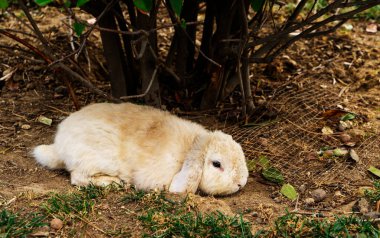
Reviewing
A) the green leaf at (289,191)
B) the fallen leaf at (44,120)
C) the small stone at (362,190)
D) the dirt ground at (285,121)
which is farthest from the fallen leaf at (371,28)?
the fallen leaf at (44,120)

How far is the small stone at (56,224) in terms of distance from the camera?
3188 millimetres

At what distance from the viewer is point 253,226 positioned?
332cm

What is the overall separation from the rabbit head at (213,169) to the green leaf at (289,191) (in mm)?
306

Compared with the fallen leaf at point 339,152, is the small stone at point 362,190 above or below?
above

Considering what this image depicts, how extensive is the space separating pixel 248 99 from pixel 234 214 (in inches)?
65.7

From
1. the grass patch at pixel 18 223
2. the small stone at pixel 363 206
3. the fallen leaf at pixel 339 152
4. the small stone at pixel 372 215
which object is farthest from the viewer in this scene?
the fallen leaf at pixel 339 152

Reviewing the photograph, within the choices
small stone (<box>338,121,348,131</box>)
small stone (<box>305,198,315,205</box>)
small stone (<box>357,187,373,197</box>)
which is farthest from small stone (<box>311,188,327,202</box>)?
small stone (<box>338,121,348,131</box>)

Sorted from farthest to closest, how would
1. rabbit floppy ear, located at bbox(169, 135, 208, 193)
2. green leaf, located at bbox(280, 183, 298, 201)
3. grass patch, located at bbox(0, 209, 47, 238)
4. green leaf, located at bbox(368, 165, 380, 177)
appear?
green leaf, located at bbox(368, 165, 380, 177)
green leaf, located at bbox(280, 183, 298, 201)
rabbit floppy ear, located at bbox(169, 135, 208, 193)
grass patch, located at bbox(0, 209, 47, 238)

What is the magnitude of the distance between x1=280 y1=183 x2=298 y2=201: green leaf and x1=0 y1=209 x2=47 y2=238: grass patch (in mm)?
1729

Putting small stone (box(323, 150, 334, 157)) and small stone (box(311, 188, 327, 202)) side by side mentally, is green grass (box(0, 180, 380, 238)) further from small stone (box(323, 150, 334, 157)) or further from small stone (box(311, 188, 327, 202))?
small stone (box(323, 150, 334, 157))

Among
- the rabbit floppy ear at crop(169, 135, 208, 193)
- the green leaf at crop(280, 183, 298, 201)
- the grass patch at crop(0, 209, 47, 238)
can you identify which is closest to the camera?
the grass patch at crop(0, 209, 47, 238)

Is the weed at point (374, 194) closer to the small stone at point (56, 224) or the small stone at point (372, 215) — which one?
the small stone at point (372, 215)

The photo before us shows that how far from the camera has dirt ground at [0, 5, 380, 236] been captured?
3.88m

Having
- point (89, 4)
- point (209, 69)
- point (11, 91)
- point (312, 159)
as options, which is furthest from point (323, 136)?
point (11, 91)
